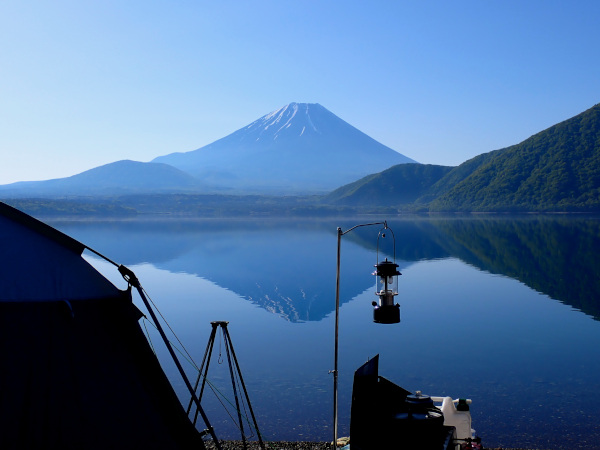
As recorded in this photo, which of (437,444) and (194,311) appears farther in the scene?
Result: (194,311)

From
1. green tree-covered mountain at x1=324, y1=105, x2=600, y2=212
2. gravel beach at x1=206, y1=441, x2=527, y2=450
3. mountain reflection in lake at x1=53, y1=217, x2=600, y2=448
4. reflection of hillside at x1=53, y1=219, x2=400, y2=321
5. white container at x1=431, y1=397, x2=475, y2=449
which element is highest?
green tree-covered mountain at x1=324, y1=105, x2=600, y2=212

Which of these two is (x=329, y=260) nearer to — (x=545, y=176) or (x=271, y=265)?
(x=271, y=265)

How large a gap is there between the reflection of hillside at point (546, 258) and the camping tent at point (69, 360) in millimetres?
23766

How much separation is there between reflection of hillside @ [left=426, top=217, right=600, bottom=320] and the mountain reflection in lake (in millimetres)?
230

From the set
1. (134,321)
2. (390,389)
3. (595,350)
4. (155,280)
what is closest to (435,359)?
(595,350)

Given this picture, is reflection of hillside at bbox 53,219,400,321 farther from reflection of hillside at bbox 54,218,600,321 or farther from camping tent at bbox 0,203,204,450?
camping tent at bbox 0,203,204,450

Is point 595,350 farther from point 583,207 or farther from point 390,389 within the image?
point 583,207

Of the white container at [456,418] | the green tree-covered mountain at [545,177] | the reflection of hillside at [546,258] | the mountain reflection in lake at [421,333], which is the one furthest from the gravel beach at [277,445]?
the green tree-covered mountain at [545,177]

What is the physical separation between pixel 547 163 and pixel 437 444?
6371 inches

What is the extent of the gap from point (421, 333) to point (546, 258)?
32356mm

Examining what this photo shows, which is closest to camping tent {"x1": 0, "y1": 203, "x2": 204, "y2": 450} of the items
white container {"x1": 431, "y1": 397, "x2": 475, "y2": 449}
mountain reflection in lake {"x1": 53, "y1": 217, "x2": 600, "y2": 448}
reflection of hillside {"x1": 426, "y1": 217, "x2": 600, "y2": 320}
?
white container {"x1": 431, "y1": 397, "x2": 475, "y2": 449}

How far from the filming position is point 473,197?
16512 cm

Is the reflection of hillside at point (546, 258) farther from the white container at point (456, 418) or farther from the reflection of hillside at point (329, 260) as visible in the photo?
→ the white container at point (456, 418)

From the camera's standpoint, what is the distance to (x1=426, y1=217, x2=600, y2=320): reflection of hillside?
34.2 m
